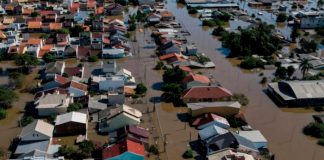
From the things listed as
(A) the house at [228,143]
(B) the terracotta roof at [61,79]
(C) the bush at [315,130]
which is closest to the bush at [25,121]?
(B) the terracotta roof at [61,79]

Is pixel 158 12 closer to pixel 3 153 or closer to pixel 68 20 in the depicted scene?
pixel 68 20

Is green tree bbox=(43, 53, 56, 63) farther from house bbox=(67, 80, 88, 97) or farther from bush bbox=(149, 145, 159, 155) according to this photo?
bush bbox=(149, 145, 159, 155)

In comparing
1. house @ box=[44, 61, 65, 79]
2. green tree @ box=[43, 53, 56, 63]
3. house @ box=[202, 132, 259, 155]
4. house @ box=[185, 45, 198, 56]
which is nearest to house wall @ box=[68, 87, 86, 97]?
house @ box=[44, 61, 65, 79]

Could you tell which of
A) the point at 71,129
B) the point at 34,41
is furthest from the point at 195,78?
the point at 34,41

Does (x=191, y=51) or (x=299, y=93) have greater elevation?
(x=299, y=93)

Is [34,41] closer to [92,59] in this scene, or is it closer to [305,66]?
[92,59]
